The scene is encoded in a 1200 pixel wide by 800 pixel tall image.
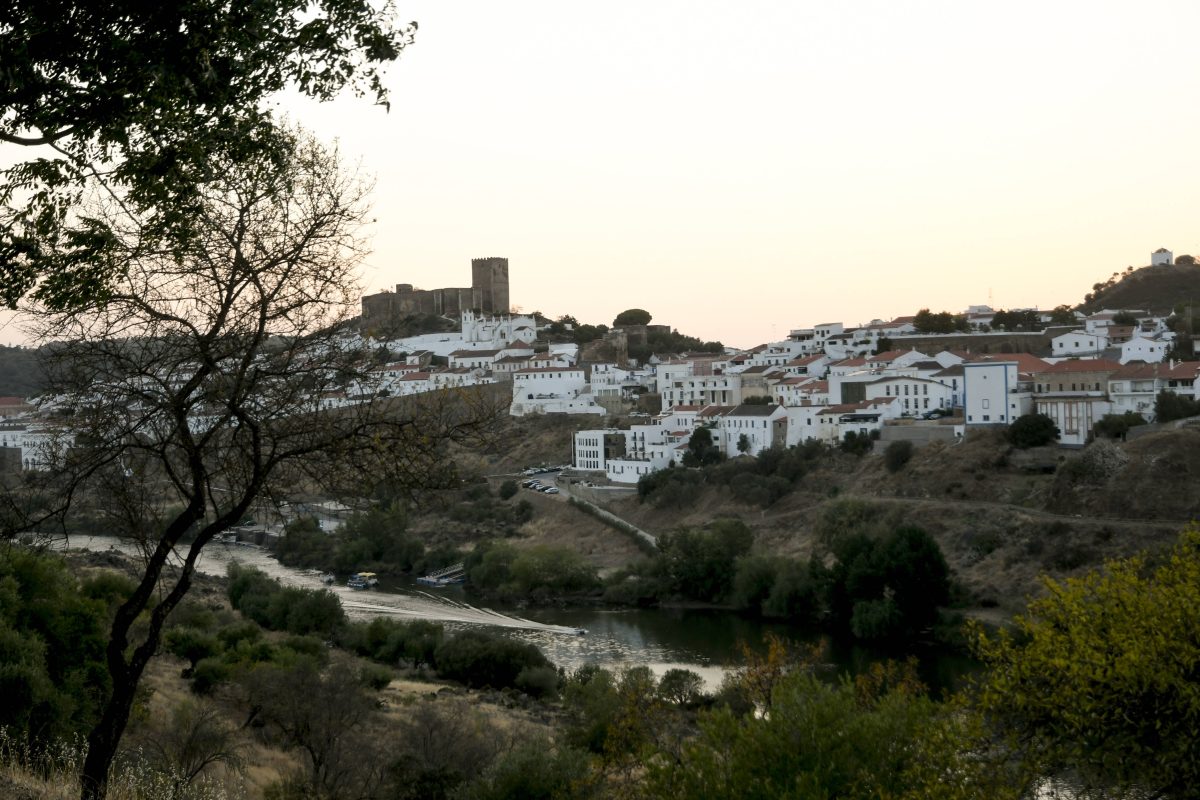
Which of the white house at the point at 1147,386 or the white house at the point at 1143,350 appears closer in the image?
the white house at the point at 1147,386

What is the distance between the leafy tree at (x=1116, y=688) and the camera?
5707 mm

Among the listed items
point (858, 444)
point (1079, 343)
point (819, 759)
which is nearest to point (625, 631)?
point (858, 444)

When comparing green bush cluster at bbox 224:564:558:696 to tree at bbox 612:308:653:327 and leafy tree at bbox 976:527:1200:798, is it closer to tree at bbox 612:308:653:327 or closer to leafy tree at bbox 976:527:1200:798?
leafy tree at bbox 976:527:1200:798

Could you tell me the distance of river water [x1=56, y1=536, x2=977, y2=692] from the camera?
20.2 meters

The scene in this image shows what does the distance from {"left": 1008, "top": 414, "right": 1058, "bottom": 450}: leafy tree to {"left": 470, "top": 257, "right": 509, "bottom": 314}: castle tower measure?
46803 millimetres

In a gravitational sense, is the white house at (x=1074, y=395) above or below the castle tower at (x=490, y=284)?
below

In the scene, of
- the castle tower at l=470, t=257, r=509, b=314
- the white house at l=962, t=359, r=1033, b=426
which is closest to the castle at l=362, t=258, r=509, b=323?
the castle tower at l=470, t=257, r=509, b=314

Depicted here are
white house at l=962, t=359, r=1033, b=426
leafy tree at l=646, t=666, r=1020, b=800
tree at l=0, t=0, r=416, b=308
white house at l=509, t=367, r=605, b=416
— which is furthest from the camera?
white house at l=509, t=367, r=605, b=416

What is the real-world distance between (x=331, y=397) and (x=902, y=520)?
2493 centimetres

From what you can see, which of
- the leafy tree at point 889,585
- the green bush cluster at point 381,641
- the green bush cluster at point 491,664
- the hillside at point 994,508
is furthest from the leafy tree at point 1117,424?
the green bush cluster at point 491,664

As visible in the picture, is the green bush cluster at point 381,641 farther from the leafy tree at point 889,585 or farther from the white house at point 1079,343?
the white house at point 1079,343

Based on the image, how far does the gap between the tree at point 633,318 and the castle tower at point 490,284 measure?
8.21 metres

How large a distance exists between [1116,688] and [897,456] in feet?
90.1

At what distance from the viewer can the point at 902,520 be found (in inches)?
1112
